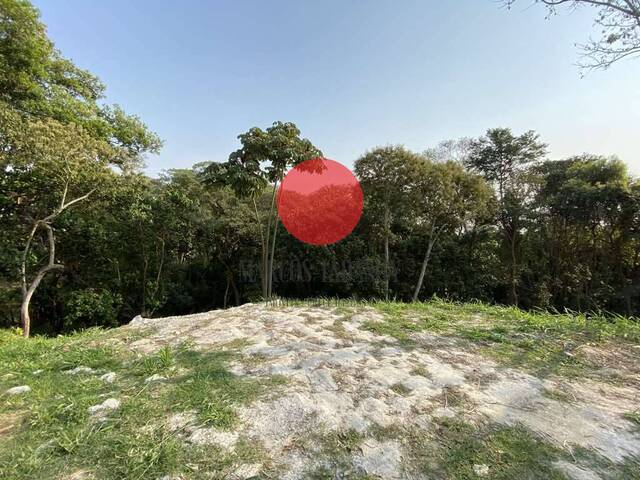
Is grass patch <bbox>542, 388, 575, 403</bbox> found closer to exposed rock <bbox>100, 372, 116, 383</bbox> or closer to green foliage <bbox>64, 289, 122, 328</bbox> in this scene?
exposed rock <bbox>100, 372, 116, 383</bbox>

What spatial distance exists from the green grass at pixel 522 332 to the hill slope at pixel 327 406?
0.07ft

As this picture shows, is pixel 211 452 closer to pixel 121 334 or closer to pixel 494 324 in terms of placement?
pixel 121 334

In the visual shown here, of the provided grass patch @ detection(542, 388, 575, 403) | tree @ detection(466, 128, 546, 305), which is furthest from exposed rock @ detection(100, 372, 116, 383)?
tree @ detection(466, 128, 546, 305)

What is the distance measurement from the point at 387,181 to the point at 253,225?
4695 millimetres

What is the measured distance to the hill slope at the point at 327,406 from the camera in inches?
44.4

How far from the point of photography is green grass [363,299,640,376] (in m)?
2.12

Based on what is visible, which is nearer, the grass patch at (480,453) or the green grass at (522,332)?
the grass patch at (480,453)

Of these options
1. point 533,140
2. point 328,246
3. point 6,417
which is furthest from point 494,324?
point 533,140

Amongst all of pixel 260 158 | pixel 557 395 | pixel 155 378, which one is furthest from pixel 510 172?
pixel 155 378

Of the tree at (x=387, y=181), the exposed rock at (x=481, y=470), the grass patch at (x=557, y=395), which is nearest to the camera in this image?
the exposed rock at (x=481, y=470)

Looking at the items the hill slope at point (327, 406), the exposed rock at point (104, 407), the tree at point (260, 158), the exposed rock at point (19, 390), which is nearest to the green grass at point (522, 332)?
the hill slope at point (327, 406)

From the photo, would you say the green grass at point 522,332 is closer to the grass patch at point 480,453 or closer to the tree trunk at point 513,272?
the grass patch at point 480,453

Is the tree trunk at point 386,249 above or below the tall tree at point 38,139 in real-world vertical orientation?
below
